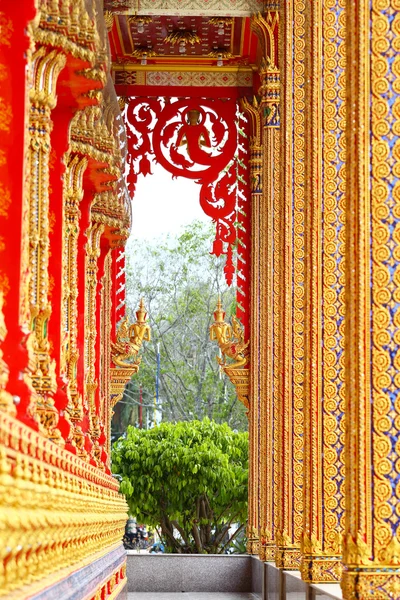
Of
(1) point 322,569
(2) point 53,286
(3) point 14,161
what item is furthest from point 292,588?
(3) point 14,161

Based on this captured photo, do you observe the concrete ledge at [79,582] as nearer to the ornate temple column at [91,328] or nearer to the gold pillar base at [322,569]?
the gold pillar base at [322,569]

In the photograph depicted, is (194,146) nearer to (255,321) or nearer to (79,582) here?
(255,321)

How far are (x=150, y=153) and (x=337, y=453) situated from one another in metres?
10.1

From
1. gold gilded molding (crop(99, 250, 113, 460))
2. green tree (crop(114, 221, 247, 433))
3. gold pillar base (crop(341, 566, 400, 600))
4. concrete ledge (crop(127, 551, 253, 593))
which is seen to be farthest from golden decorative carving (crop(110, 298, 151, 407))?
green tree (crop(114, 221, 247, 433))

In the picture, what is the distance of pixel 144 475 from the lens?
23422 mm

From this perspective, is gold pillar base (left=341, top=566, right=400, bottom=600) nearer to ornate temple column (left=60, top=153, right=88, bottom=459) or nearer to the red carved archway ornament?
ornate temple column (left=60, top=153, right=88, bottom=459)

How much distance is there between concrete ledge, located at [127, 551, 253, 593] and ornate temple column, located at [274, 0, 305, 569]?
633 centimetres

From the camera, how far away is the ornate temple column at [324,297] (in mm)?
10117

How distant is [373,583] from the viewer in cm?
634

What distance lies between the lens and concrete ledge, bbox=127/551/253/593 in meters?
19.8

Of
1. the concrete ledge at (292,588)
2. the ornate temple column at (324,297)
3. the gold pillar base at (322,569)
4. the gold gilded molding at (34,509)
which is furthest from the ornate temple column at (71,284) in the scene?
the gold gilded molding at (34,509)

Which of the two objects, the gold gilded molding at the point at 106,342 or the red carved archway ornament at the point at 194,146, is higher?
the red carved archway ornament at the point at 194,146

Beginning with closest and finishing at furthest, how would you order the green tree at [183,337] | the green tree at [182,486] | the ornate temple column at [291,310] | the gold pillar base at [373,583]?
1. the gold pillar base at [373,583]
2. the ornate temple column at [291,310]
3. the green tree at [182,486]
4. the green tree at [183,337]

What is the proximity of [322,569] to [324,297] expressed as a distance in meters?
2.15
